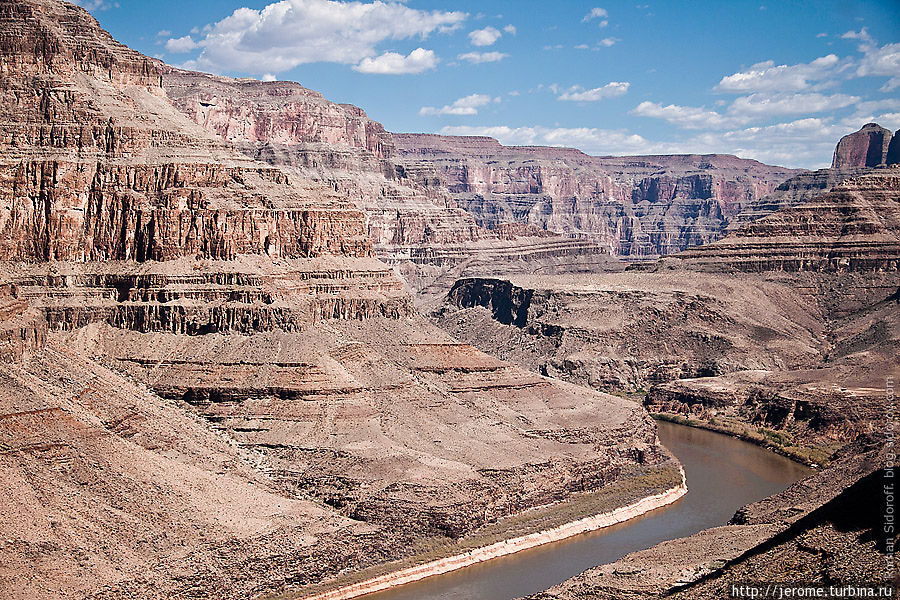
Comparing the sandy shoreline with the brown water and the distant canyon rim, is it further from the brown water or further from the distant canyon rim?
the distant canyon rim

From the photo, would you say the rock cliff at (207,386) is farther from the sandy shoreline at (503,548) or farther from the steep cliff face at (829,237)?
the steep cliff face at (829,237)

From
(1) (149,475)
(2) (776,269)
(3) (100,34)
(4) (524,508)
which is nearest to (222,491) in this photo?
(1) (149,475)

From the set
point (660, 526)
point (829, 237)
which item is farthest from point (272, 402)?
point (829, 237)

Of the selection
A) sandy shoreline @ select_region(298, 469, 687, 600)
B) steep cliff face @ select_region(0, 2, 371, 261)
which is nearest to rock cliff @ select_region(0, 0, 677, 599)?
steep cliff face @ select_region(0, 2, 371, 261)

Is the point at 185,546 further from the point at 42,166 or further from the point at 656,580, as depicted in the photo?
the point at 42,166

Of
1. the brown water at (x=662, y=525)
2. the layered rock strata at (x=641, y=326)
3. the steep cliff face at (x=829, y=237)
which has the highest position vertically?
the steep cliff face at (x=829, y=237)

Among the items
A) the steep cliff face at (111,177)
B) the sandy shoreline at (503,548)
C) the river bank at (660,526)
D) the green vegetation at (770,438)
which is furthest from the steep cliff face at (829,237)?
the sandy shoreline at (503,548)
